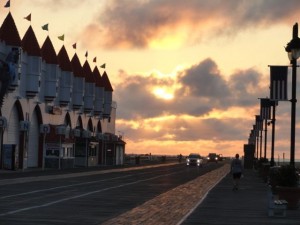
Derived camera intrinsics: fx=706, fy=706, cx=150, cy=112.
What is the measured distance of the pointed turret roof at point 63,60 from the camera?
8156cm

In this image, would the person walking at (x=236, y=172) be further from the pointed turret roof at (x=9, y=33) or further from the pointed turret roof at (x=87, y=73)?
the pointed turret roof at (x=87, y=73)

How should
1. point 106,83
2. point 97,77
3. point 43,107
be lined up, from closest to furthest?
point 43,107
point 97,77
point 106,83

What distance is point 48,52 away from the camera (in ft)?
245

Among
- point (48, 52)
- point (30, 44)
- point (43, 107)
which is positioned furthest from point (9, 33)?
point (43, 107)

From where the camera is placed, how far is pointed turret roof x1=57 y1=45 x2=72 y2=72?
81.6m

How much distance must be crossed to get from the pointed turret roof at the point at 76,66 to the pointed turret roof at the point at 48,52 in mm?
13636

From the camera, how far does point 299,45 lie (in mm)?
24141

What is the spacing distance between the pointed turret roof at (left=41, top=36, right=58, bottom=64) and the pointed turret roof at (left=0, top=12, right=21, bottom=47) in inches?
424

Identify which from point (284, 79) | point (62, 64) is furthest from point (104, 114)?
point (284, 79)

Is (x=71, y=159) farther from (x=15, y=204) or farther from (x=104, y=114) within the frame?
(x=15, y=204)

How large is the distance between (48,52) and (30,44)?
6.31 meters

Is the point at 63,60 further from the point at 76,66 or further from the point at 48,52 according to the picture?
the point at 76,66

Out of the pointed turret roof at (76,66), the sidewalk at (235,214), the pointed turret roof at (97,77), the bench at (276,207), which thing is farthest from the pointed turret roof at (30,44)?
the bench at (276,207)

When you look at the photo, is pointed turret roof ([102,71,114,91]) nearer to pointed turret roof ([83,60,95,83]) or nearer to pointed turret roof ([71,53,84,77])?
pointed turret roof ([83,60,95,83])
